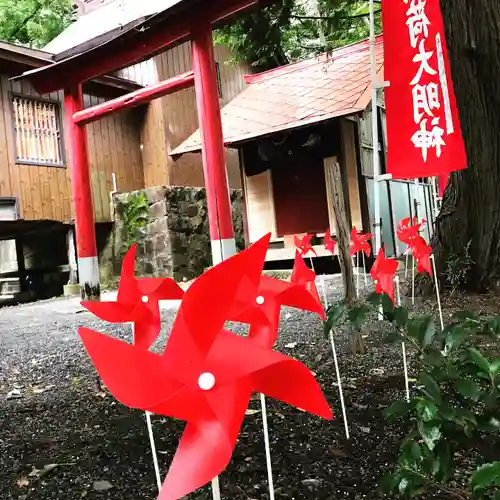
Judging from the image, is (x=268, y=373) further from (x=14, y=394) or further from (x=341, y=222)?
(x=14, y=394)

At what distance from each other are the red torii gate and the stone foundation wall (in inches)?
94.4

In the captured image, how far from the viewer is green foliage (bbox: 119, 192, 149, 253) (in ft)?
28.8

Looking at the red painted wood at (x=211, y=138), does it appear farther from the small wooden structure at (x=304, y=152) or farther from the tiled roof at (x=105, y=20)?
the small wooden structure at (x=304, y=152)

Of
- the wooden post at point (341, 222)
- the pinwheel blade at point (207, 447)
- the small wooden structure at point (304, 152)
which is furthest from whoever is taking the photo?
the small wooden structure at point (304, 152)

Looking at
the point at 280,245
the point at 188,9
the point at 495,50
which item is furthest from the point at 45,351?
the point at 280,245

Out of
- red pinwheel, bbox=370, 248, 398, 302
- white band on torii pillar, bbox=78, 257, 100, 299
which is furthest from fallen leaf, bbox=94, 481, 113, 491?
white band on torii pillar, bbox=78, 257, 100, 299

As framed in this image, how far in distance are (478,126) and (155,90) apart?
309 centimetres

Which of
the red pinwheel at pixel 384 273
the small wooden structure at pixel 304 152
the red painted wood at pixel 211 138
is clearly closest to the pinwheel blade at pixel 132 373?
the red pinwheel at pixel 384 273

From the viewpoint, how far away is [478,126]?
15.0ft

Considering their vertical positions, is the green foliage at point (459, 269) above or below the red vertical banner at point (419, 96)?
below

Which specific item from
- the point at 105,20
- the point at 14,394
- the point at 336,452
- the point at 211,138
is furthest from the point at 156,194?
the point at 336,452

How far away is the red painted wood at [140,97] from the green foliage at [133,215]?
9.01 ft

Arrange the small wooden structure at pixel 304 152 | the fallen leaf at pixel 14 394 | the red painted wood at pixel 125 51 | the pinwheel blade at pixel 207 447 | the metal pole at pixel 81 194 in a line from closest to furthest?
the pinwheel blade at pixel 207 447
the fallen leaf at pixel 14 394
the red painted wood at pixel 125 51
the metal pole at pixel 81 194
the small wooden structure at pixel 304 152

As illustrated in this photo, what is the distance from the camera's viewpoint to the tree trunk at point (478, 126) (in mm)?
4418
